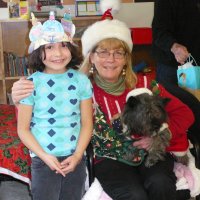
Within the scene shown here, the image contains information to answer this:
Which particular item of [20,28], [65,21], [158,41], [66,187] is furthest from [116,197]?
[20,28]

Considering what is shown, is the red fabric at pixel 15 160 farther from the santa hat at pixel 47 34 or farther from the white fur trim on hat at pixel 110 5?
the white fur trim on hat at pixel 110 5

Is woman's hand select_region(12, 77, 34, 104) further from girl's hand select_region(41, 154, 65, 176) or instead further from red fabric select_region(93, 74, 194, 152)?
red fabric select_region(93, 74, 194, 152)

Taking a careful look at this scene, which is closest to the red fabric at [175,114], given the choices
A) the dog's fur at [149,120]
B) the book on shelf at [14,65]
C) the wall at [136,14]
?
the dog's fur at [149,120]

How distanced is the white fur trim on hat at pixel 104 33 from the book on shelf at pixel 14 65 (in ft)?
8.05

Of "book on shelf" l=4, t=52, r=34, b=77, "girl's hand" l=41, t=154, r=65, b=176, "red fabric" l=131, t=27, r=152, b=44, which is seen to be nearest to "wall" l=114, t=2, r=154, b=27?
"red fabric" l=131, t=27, r=152, b=44

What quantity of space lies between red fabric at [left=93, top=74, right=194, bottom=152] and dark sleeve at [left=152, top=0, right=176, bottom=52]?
0.54 meters

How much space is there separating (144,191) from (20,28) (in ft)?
11.2

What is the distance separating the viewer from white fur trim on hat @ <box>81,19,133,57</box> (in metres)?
2.02

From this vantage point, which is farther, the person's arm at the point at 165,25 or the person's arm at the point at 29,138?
the person's arm at the point at 165,25

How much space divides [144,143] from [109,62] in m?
0.47

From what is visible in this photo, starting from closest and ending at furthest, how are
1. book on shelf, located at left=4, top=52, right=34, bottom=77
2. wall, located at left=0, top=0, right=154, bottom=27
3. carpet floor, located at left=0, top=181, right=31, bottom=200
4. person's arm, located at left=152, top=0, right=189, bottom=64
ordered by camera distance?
person's arm, located at left=152, top=0, right=189, bottom=64 → carpet floor, located at left=0, top=181, right=31, bottom=200 → book on shelf, located at left=4, top=52, right=34, bottom=77 → wall, located at left=0, top=0, right=154, bottom=27

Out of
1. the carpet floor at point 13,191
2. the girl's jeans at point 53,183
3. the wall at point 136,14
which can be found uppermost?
the wall at point 136,14

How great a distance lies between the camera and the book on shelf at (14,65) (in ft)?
14.5

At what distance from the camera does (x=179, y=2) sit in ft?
8.04
